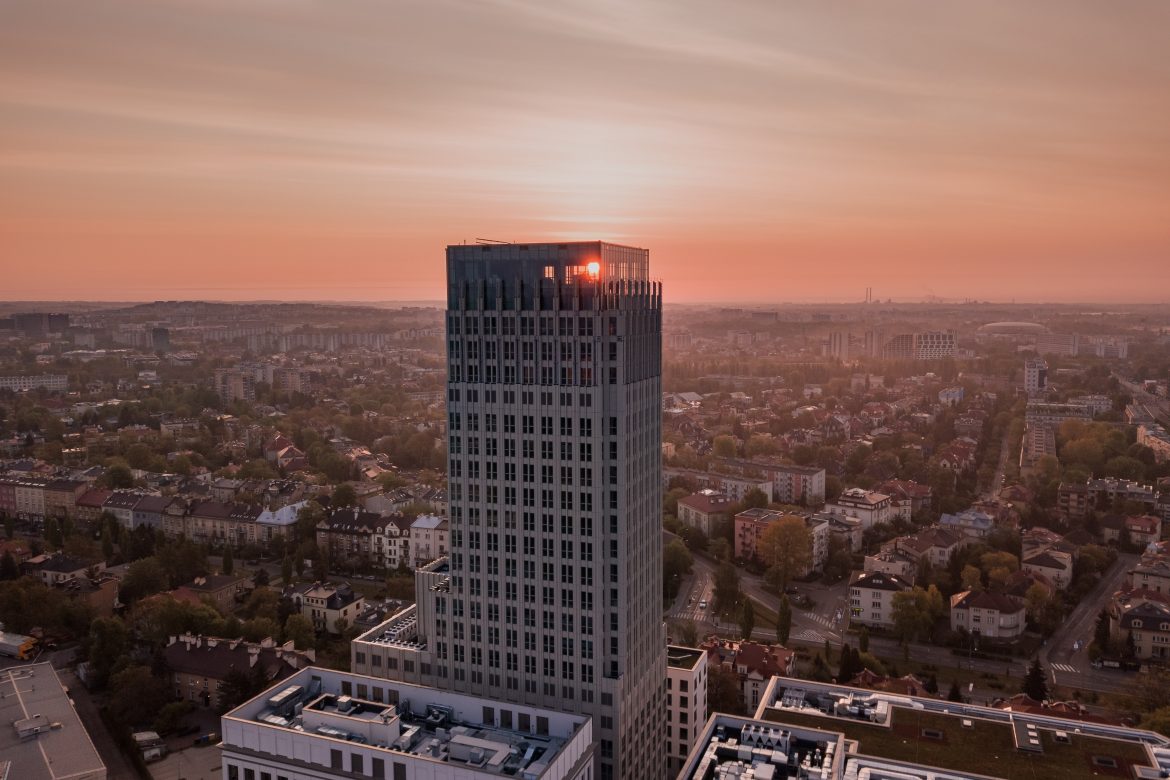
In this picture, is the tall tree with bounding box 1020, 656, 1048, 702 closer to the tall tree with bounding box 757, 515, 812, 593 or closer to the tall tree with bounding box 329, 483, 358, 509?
the tall tree with bounding box 757, 515, 812, 593

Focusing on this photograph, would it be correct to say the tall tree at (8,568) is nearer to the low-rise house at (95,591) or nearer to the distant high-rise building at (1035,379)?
the low-rise house at (95,591)

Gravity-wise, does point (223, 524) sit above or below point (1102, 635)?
above

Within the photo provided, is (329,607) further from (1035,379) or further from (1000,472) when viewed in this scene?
(1035,379)

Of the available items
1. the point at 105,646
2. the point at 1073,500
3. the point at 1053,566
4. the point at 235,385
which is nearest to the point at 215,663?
the point at 105,646

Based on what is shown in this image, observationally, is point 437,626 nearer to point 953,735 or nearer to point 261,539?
point 953,735

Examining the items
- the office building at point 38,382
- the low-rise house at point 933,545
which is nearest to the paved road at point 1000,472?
the low-rise house at point 933,545
